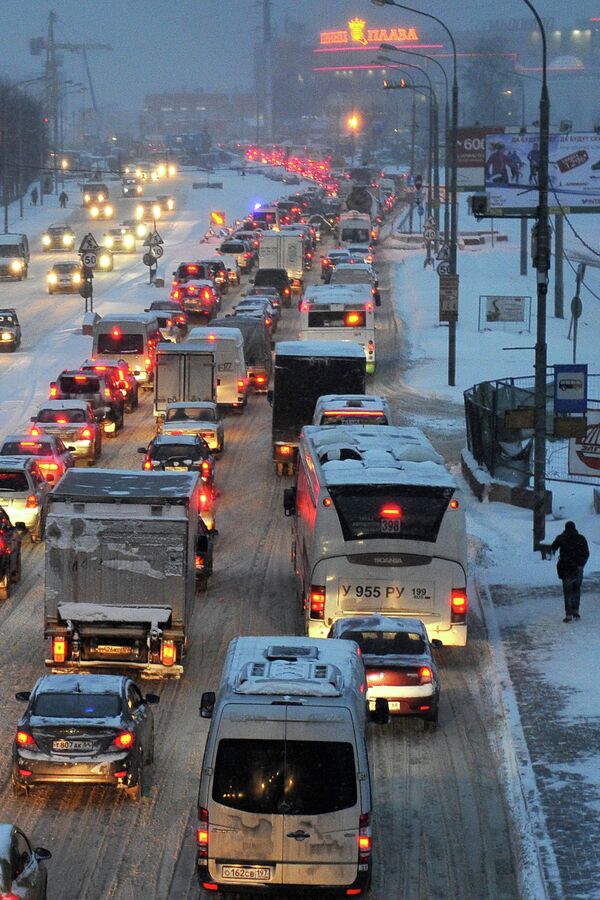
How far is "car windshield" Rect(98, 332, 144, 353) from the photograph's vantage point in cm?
5081

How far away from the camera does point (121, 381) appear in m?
47.6

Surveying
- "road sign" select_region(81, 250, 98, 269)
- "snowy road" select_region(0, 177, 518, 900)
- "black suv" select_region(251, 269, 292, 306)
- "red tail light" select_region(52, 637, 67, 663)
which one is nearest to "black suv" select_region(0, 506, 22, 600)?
"snowy road" select_region(0, 177, 518, 900)

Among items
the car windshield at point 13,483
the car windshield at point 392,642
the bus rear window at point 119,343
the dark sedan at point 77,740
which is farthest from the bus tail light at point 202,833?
the bus rear window at point 119,343

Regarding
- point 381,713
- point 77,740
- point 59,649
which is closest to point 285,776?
point 381,713

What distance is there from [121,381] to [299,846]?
114 ft

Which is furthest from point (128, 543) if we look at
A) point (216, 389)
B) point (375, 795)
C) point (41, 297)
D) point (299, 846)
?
point (41, 297)

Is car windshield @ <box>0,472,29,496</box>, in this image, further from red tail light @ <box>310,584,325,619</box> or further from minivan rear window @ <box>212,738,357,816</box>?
minivan rear window @ <box>212,738,357,816</box>

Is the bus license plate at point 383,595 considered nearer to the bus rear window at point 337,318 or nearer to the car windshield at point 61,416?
the car windshield at point 61,416

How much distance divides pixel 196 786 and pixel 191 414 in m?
23.5

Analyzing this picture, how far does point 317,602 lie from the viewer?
22078 millimetres

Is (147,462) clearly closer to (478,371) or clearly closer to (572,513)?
(572,513)

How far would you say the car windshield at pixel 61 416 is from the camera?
39375 mm

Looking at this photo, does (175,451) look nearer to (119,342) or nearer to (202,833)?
(119,342)

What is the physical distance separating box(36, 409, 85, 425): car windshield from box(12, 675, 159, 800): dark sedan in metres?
22.5
